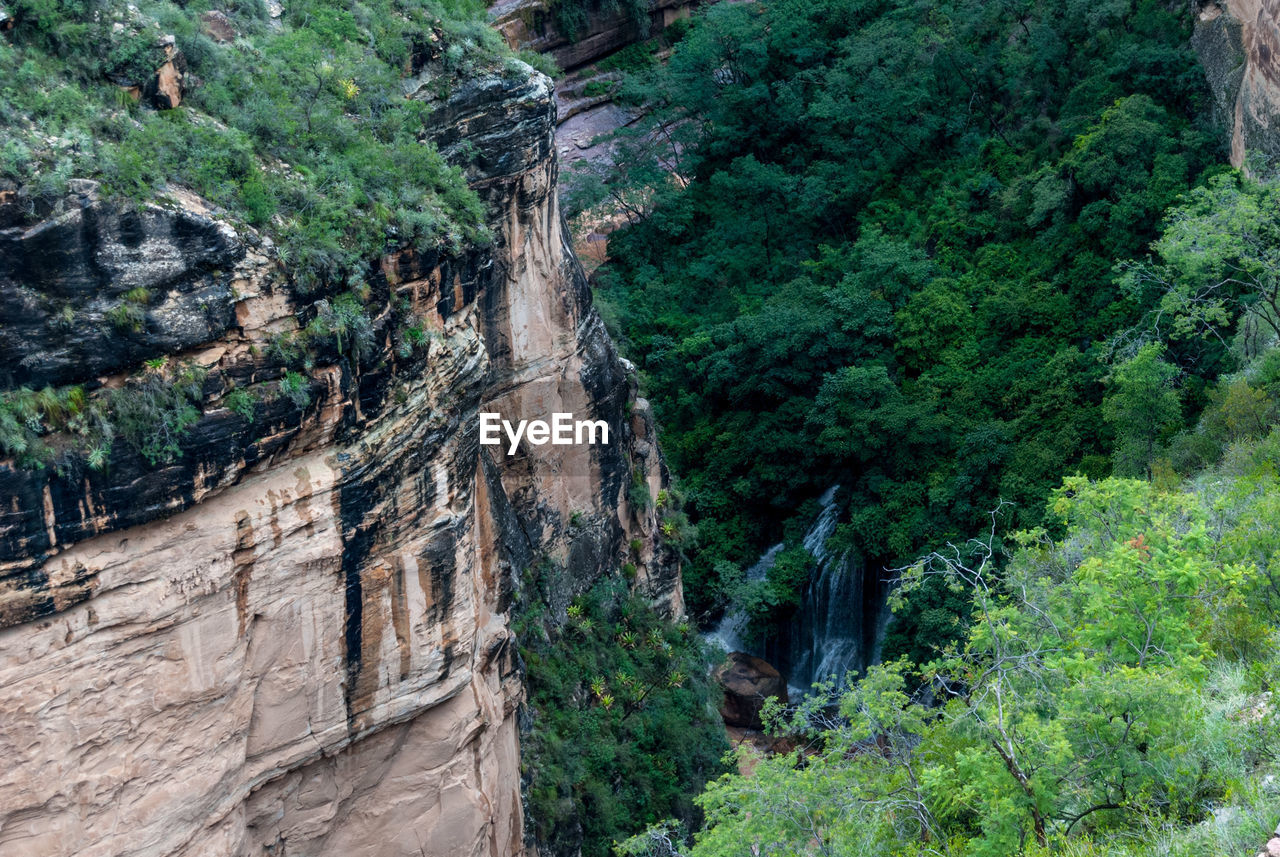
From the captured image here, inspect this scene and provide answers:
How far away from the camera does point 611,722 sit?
2283 centimetres

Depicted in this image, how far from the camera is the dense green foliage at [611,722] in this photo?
20.8m

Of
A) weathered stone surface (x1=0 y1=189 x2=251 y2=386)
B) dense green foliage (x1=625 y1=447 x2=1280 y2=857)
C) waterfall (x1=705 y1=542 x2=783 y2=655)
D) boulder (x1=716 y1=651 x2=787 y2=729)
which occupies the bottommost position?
boulder (x1=716 y1=651 x2=787 y2=729)

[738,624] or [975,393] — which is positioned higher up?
[975,393]

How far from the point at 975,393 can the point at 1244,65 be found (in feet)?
33.2

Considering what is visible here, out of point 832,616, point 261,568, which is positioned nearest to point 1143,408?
point 832,616

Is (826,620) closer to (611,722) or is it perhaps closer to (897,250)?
(611,722)

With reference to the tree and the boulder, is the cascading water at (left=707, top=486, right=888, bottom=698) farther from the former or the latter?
the tree

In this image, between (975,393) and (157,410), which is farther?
(975,393)

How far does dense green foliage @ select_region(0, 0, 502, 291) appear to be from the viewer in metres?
12.7

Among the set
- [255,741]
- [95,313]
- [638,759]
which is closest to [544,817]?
[638,759]

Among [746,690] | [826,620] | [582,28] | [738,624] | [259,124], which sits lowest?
[746,690]

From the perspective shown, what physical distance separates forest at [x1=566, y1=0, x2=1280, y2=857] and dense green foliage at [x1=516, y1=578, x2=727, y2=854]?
1058 mm

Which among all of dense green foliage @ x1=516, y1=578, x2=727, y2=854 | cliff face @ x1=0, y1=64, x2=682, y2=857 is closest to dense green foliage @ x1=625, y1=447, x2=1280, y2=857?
cliff face @ x1=0, y1=64, x2=682, y2=857

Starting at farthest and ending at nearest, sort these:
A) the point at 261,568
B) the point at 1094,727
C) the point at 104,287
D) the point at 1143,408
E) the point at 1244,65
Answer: the point at 1244,65
the point at 1143,408
the point at 261,568
the point at 104,287
the point at 1094,727
